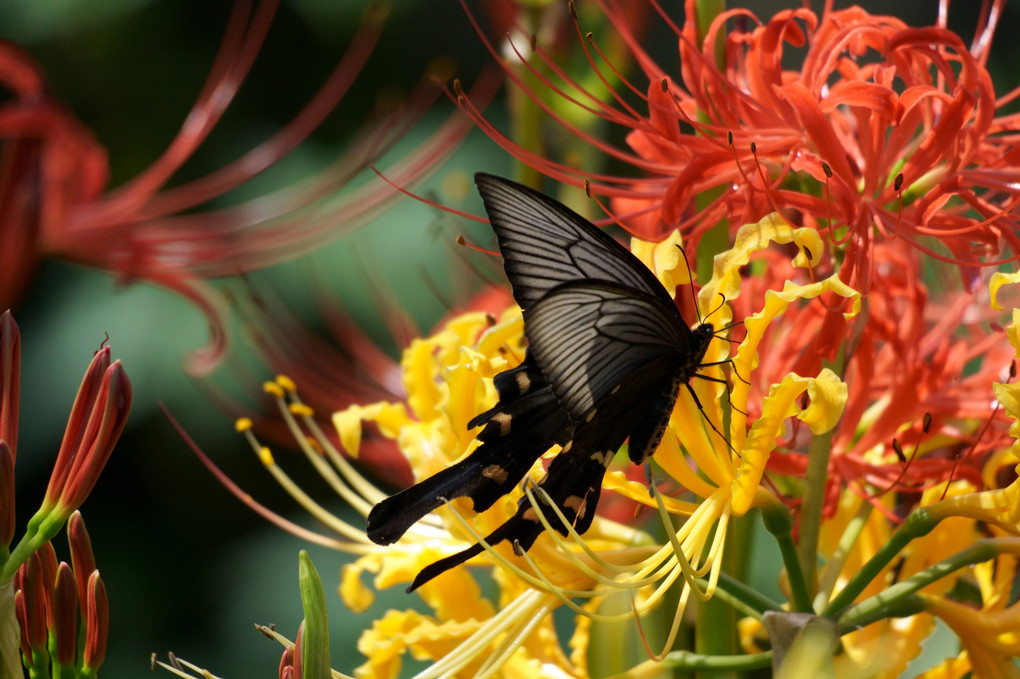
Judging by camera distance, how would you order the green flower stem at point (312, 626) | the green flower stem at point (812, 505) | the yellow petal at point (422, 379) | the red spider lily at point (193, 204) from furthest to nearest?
the red spider lily at point (193, 204) < the yellow petal at point (422, 379) < the green flower stem at point (812, 505) < the green flower stem at point (312, 626)

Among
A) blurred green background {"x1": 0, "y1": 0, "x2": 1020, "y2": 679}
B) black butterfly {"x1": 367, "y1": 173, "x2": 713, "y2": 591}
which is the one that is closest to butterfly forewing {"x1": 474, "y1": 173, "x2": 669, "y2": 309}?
black butterfly {"x1": 367, "y1": 173, "x2": 713, "y2": 591}

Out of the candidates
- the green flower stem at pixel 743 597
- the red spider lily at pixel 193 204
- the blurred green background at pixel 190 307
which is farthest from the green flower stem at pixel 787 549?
the blurred green background at pixel 190 307

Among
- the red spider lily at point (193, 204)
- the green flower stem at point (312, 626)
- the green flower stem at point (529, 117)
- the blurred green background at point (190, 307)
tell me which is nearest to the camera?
the green flower stem at point (312, 626)

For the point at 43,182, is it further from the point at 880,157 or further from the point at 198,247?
the point at 880,157

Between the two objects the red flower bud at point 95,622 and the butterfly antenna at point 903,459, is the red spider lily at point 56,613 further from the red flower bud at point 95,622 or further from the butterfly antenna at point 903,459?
the butterfly antenna at point 903,459

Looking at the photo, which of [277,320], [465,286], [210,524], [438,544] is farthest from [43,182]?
[210,524]

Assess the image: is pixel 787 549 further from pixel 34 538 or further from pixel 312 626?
pixel 34 538
